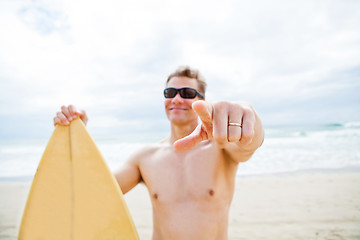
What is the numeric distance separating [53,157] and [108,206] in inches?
24.3

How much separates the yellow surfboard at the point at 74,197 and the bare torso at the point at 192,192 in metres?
0.35

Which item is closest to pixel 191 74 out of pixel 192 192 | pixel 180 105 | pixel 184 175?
pixel 180 105

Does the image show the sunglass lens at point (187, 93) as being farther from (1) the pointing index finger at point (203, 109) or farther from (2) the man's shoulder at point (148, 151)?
(1) the pointing index finger at point (203, 109)

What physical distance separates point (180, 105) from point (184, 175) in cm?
66

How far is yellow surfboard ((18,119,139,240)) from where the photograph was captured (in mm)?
1729

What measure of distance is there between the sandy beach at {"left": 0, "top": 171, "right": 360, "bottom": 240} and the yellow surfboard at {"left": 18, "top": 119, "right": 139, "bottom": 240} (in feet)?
7.40

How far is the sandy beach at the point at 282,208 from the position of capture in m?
3.65

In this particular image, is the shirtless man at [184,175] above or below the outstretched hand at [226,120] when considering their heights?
below

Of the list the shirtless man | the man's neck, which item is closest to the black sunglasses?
the shirtless man

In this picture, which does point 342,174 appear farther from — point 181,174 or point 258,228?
point 181,174

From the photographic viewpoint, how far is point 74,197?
5.92 feet

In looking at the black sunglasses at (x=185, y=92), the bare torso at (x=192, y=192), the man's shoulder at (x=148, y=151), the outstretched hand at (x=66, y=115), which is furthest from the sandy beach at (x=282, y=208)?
the outstretched hand at (x=66, y=115)

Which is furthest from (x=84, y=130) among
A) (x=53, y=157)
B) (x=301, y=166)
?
(x=301, y=166)

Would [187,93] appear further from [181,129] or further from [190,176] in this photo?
[190,176]
